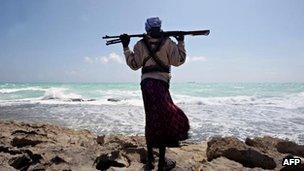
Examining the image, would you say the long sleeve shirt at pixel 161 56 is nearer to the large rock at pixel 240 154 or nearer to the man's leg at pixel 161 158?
the man's leg at pixel 161 158

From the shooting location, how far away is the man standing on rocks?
373 cm

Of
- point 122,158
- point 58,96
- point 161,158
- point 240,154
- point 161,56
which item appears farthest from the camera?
point 58,96

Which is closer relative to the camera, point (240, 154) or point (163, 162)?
point (163, 162)

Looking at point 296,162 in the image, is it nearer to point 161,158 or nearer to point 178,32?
point 161,158

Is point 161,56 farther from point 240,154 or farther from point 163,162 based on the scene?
point 240,154

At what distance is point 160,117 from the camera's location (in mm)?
3736

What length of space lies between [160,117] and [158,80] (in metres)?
0.40

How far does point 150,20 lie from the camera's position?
3.85 metres

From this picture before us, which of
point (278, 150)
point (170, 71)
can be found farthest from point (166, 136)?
point (278, 150)

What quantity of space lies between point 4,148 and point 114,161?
205 centimetres

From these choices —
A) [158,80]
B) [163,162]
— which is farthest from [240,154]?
[158,80]

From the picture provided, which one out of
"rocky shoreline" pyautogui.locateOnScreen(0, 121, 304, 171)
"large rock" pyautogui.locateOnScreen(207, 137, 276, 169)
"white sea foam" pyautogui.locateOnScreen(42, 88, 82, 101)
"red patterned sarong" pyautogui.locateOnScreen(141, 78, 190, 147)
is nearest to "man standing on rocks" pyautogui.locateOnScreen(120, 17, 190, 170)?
"red patterned sarong" pyautogui.locateOnScreen(141, 78, 190, 147)

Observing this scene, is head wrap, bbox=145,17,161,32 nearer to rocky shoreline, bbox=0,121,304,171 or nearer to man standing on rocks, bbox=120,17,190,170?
man standing on rocks, bbox=120,17,190,170

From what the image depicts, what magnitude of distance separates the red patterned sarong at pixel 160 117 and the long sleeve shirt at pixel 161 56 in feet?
0.25
